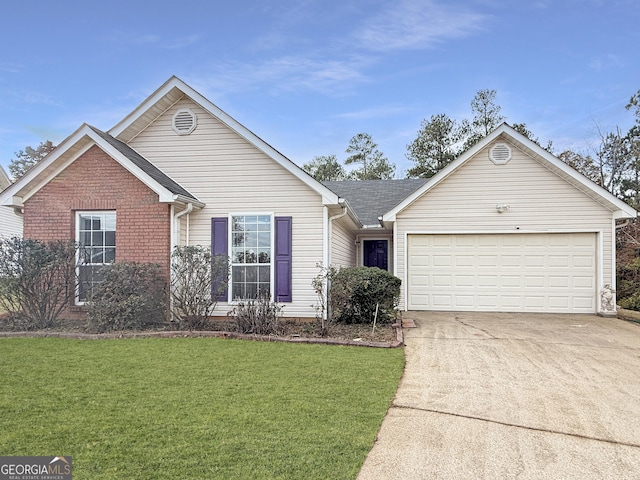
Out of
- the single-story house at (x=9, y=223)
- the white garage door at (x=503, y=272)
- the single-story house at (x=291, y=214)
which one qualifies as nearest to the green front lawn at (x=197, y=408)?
the single-story house at (x=291, y=214)

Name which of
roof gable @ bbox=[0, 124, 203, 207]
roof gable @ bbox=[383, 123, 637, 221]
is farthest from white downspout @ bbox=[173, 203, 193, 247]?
roof gable @ bbox=[383, 123, 637, 221]

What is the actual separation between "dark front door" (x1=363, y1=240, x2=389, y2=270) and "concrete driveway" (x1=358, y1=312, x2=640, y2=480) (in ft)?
25.2

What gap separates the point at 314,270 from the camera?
10.7 metres

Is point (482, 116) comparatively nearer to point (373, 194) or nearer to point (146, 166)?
point (373, 194)

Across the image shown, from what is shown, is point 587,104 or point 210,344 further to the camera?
point 587,104

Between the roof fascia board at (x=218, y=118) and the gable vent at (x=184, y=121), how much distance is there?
387mm

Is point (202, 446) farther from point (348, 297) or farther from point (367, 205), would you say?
point (367, 205)

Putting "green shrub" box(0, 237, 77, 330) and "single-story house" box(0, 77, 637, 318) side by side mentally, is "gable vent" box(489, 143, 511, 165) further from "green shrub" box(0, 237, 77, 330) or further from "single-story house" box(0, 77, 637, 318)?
"green shrub" box(0, 237, 77, 330)

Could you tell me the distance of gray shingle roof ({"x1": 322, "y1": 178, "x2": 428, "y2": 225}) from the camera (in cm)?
1628

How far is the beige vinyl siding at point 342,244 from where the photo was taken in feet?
39.3

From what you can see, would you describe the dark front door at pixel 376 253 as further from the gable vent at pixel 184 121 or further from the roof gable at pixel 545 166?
the gable vent at pixel 184 121

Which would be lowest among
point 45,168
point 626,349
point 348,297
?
point 626,349

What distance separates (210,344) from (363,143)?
3217 cm

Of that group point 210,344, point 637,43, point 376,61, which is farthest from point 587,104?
point 210,344
